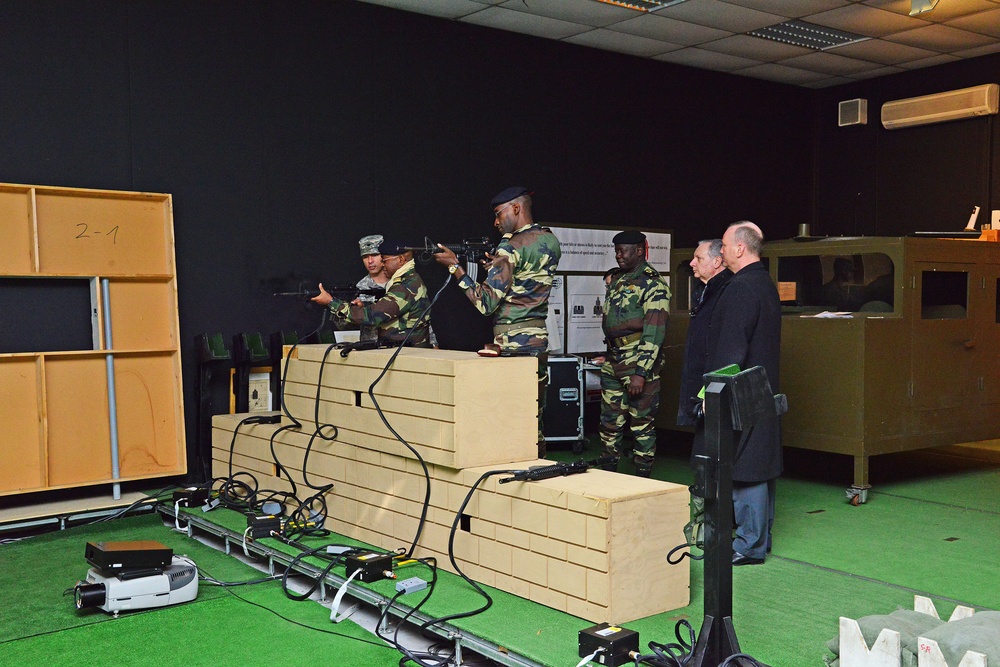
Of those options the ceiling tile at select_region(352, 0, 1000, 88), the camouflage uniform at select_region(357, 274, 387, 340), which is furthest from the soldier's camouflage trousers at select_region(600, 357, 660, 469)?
the ceiling tile at select_region(352, 0, 1000, 88)

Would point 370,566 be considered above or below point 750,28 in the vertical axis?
below

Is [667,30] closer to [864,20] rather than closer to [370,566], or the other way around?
[864,20]

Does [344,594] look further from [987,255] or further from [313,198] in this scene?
[987,255]

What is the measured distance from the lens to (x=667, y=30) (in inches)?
294

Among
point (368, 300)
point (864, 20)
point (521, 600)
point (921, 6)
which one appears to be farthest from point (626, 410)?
point (864, 20)

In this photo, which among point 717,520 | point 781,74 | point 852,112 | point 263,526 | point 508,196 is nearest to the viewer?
point 717,520

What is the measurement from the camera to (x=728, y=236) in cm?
425

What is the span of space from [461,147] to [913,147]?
4585mm

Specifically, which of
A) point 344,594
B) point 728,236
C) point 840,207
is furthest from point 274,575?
point 840,207

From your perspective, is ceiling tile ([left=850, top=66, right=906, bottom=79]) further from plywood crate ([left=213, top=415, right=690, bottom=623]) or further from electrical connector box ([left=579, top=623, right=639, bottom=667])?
electrical connector box ([left=579, top=623, right=639, bottom=667])

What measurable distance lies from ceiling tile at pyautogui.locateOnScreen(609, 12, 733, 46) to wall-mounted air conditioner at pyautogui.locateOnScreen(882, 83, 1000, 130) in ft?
7.53

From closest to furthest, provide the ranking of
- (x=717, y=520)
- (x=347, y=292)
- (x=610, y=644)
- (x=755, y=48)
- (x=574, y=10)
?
(x=717, y=520) < (x=610, y=644) < (x=347, y=292) < (x=574, y=10) < (x=755, y=48)

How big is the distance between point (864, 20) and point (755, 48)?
1053mm

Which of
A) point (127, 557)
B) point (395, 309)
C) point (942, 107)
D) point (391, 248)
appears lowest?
point (127, 557)
